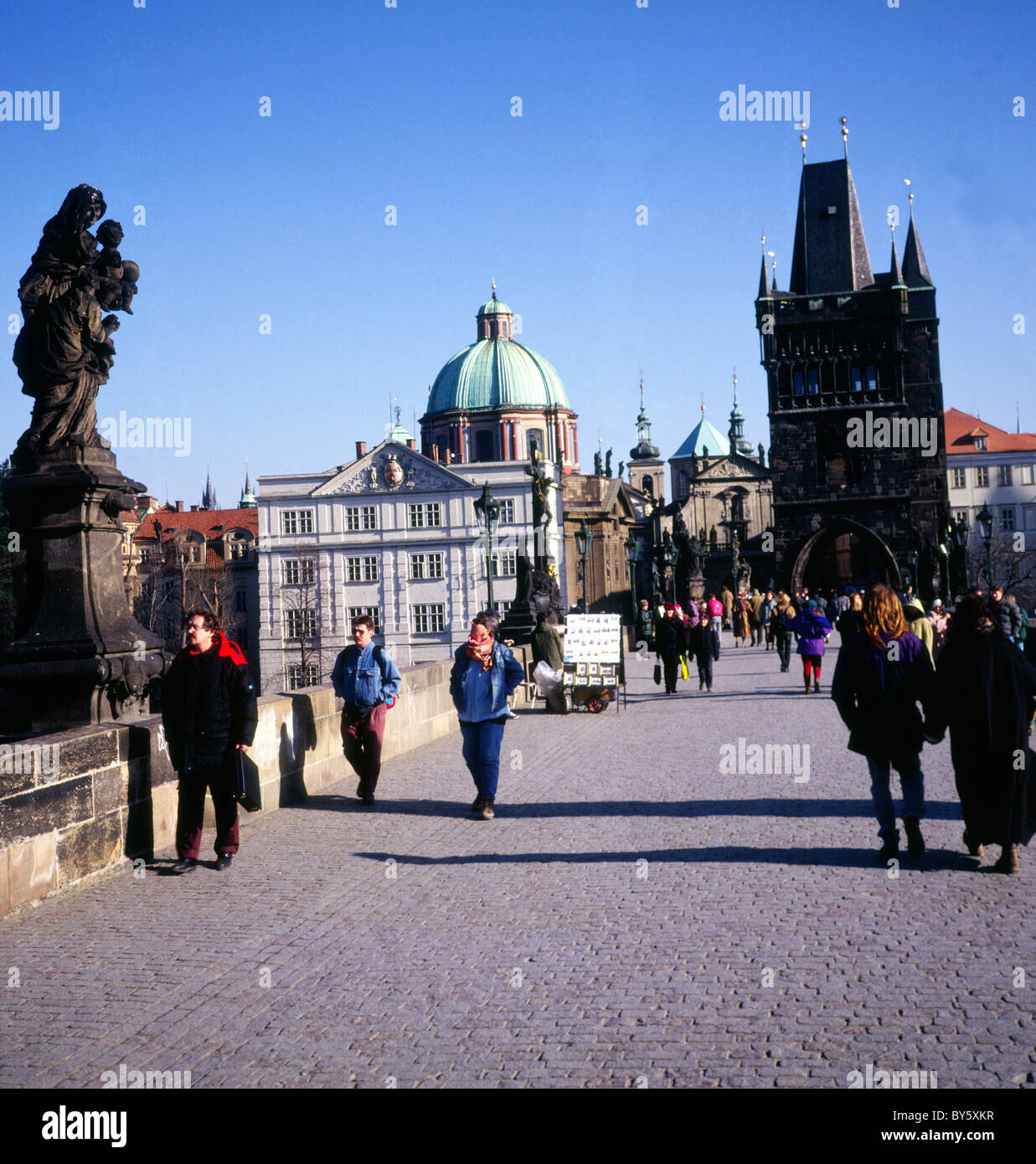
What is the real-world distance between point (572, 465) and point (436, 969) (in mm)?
93111

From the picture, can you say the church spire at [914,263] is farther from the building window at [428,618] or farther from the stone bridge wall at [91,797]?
the stone bridge wall at [91,797]

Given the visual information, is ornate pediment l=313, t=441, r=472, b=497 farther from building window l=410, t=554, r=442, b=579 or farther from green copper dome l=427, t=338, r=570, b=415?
green copper dome l=427, t=338, r=570, b=415

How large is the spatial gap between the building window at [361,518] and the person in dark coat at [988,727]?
75027mm

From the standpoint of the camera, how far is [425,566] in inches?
3204

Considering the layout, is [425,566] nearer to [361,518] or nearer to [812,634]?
[361,518]

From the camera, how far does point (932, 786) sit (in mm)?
11125

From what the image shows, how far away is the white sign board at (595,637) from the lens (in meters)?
19.1

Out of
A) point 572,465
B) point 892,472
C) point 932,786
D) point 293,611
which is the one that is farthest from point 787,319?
point 932,786

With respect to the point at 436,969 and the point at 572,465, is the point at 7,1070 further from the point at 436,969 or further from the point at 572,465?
the point at 572,465

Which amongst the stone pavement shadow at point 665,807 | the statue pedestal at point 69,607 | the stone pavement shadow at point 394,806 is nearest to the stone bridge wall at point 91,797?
the stone pavement shadow at point 394,806

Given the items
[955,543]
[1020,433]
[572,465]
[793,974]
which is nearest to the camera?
[793,974]

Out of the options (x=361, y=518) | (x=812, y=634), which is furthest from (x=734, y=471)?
(x=812, y=634)

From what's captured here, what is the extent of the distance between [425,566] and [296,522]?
899 cm

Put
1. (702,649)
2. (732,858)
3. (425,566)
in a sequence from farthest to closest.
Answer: (425,566) → (702,649) → (732,858)
